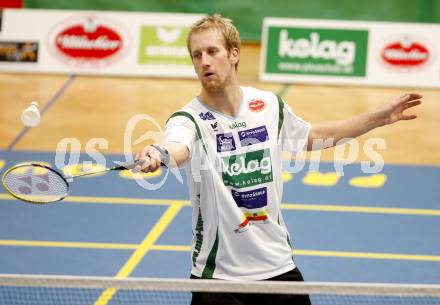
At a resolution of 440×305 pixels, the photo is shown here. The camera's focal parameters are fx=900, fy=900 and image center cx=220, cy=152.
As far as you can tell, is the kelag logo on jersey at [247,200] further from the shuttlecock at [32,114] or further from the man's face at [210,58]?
the shuttlecock at [32,114]

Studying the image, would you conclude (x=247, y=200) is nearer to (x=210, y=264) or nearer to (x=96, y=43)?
(x=210, y=264)

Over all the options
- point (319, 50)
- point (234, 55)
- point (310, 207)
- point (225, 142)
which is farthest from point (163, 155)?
point (319, 50)

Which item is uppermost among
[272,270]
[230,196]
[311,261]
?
[230,196]

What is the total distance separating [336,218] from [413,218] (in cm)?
75

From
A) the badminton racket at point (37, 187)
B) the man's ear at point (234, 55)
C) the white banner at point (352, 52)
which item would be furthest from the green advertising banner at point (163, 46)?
the man's ear at point (234, 55)

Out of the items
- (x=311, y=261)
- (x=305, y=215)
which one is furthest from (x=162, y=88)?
(x=311, y=261)

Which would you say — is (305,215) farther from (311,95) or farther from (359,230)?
(311,95)

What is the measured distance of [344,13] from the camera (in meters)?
15.3

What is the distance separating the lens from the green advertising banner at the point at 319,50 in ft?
42.8

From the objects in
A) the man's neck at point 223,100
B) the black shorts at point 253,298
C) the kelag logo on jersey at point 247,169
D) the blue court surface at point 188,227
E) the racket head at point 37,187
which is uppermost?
the man's neck at point 223,100

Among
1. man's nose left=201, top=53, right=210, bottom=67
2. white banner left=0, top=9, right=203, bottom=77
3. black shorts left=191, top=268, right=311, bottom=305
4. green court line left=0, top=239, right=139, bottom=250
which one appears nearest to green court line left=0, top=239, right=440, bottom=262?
green court line left=0, top=239, right=139, bottom=250

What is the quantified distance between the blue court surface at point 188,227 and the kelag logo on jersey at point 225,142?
10.3 feet

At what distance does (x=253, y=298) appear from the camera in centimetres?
430

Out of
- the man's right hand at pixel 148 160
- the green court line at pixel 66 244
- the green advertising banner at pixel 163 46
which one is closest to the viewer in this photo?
the man's right hand at pixel 148 160
